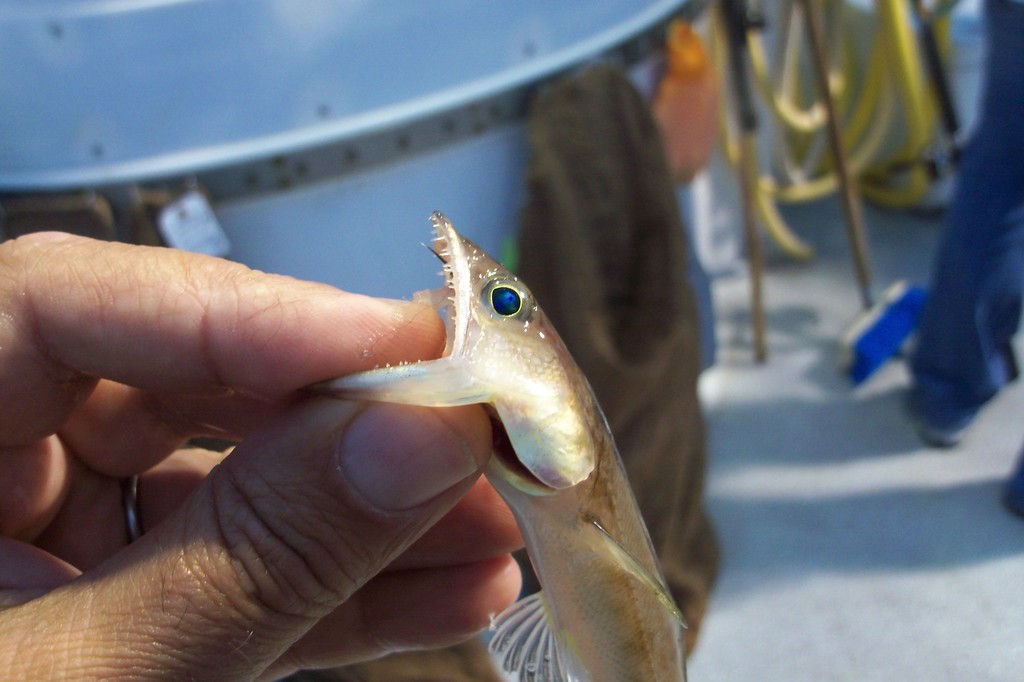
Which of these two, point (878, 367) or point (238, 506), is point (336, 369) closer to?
point (238, 506)

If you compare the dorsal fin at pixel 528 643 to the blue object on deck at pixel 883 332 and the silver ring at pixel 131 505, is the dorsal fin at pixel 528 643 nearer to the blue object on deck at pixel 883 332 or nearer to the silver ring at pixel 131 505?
the silver ring at pixel 131 505

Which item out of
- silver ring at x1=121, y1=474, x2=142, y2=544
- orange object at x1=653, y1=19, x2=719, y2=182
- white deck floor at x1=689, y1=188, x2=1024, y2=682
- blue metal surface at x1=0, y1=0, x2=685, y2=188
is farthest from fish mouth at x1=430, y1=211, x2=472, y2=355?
orange object at x1=653, y1=19, x2=719, y2=182

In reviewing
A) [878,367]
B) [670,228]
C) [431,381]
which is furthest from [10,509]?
[878,367]

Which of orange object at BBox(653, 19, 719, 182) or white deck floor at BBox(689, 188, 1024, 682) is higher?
orange object at BBox(653, 19, 719, 182)

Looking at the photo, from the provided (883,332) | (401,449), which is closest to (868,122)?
(883,332)

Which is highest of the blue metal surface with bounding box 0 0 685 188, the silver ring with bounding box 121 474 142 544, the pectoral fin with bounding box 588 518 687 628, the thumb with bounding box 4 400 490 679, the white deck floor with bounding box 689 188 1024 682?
the blue metal surface with bounding box 0 0 685 188

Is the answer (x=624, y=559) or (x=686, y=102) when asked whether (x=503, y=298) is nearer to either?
(x=624, y=559)

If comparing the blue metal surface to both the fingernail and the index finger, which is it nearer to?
the index finger
